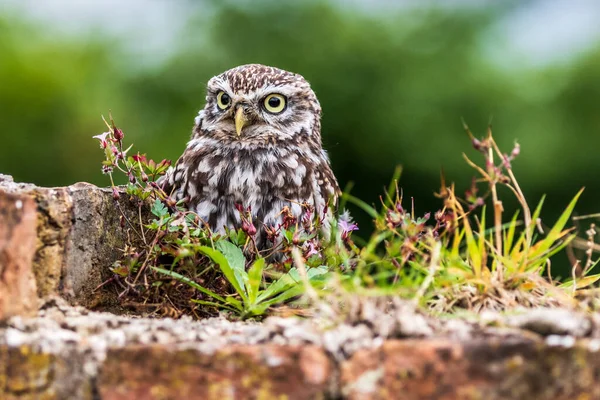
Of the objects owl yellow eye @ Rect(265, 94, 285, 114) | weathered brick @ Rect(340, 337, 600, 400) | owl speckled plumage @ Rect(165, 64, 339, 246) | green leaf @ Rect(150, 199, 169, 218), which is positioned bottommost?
weathered brick @ Rect(340, 337, 600, 400)

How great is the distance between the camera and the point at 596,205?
9.28 metres

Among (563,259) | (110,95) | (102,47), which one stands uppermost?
(102,47)

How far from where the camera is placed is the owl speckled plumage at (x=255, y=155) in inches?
139

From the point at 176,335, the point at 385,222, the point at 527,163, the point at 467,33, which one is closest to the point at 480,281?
the point at 385,222

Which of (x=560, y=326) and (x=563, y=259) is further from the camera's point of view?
(x=563, y=259)

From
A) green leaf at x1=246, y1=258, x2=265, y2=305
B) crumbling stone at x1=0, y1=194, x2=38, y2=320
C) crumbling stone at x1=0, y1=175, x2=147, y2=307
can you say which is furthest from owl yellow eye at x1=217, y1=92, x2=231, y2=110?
crumbling stone at x1=0, y1=194, x2=38, y2=320

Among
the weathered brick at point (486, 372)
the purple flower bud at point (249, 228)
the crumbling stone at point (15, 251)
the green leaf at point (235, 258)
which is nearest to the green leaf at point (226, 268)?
the green leaf at point (235, 258)

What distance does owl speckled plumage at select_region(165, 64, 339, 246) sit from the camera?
11.6 feet

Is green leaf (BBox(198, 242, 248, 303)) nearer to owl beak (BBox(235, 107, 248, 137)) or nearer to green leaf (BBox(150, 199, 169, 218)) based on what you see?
green leaf (BBox(150, 199, 169, 218))

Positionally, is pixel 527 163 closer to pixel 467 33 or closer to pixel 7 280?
pixel 467 33

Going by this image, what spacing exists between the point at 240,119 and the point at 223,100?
0.84 feet

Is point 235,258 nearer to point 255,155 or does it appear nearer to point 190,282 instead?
point 190,282

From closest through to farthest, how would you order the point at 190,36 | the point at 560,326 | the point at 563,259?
the point at 560,326 < the point at 563,259 < the point at 190,36

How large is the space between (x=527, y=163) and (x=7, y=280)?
7.40 m
